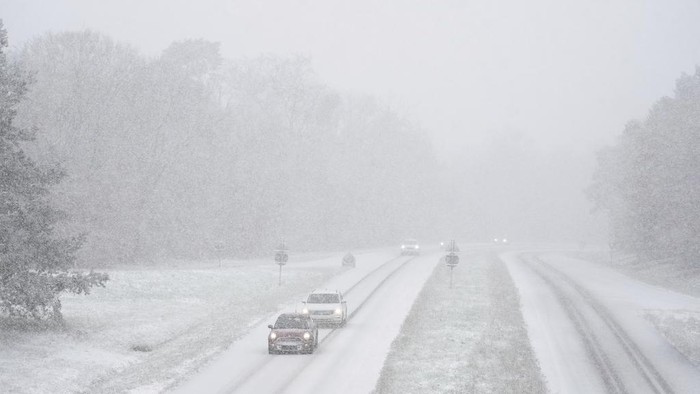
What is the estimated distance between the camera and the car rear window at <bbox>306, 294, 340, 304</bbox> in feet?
105

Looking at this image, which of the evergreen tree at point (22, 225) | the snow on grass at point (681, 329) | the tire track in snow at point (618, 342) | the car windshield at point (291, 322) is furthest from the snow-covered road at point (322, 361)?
the snow on grass at point (681, 329)

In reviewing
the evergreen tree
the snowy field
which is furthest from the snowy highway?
the evergreen tree

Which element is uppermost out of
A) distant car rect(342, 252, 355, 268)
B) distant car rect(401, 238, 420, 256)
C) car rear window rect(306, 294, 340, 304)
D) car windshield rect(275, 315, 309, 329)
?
distant car rect(401, 238, 420, 256)

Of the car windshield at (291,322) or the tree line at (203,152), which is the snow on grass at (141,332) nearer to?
the car windshield at (291,322)

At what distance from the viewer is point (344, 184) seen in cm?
9981

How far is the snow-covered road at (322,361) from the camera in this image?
68.3ft

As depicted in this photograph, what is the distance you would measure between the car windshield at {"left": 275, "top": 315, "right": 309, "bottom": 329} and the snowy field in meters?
2.44

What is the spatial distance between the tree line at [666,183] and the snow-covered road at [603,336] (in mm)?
5395

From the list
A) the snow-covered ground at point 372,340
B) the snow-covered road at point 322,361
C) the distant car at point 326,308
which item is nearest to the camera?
the snow-covered road at point 322,361

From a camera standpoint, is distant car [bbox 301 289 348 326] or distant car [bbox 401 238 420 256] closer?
distant car [bbox 301 289 348 326]

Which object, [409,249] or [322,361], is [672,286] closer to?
[409,249]

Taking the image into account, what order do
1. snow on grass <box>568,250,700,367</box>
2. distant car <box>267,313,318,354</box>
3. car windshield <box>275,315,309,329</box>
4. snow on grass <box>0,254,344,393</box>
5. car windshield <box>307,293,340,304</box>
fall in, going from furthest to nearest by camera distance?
car windshield <box>307,293,340,304</box>
snow on grass <box>568,250,700,367</box>
car windshield <box>275,315,309,329</box>
distant car <box>267,313,318,354</box>
snow on grass <box>0,254,344,393</box>

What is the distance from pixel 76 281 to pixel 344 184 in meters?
76.7

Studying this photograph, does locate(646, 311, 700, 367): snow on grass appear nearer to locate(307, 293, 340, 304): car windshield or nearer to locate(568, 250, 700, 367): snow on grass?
locate(568, 250, 700, 367): snow on grass
